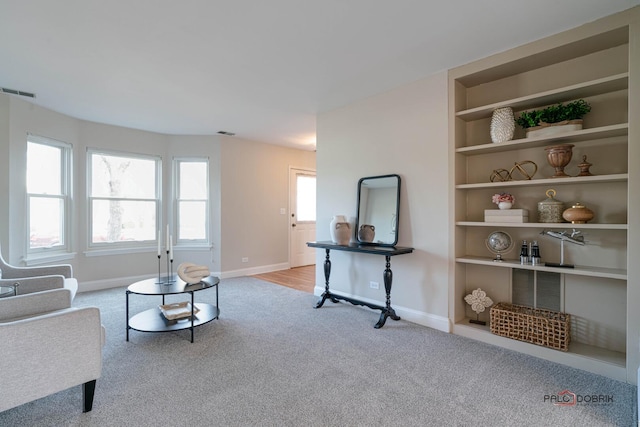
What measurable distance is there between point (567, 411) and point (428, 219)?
178 centimetres

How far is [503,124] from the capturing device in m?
2.75

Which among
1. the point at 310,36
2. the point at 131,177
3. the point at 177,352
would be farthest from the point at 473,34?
the point at 131,177

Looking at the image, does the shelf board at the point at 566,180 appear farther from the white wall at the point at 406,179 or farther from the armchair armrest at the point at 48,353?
the armchair armrest at the point at 48,353

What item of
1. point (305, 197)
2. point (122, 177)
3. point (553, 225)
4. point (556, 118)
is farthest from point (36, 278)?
point (305, 197)

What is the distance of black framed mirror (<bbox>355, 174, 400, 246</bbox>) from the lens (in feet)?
11.3

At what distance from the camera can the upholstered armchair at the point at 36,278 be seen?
8.32 feet

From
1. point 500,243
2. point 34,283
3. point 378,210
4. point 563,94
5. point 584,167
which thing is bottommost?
point 34,283

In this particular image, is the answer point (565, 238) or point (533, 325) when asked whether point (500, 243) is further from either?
point (533, 325)

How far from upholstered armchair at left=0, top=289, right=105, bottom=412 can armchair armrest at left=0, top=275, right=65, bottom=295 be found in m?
0.83

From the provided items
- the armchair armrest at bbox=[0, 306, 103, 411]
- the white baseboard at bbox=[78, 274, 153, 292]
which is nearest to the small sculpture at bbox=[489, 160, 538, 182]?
the armchair armrest at bbox=[0, 306, 103, 411]

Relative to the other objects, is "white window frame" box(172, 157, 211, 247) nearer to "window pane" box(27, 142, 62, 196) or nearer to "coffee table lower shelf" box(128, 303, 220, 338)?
"window pane" box(27, 142, 62, 196)

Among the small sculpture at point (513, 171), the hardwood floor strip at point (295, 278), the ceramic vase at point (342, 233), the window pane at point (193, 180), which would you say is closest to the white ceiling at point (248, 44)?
the small sculpture at point (513, 171)

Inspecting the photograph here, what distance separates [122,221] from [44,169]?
1226mm

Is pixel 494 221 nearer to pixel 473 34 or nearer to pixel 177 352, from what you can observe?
pixel 473 34
